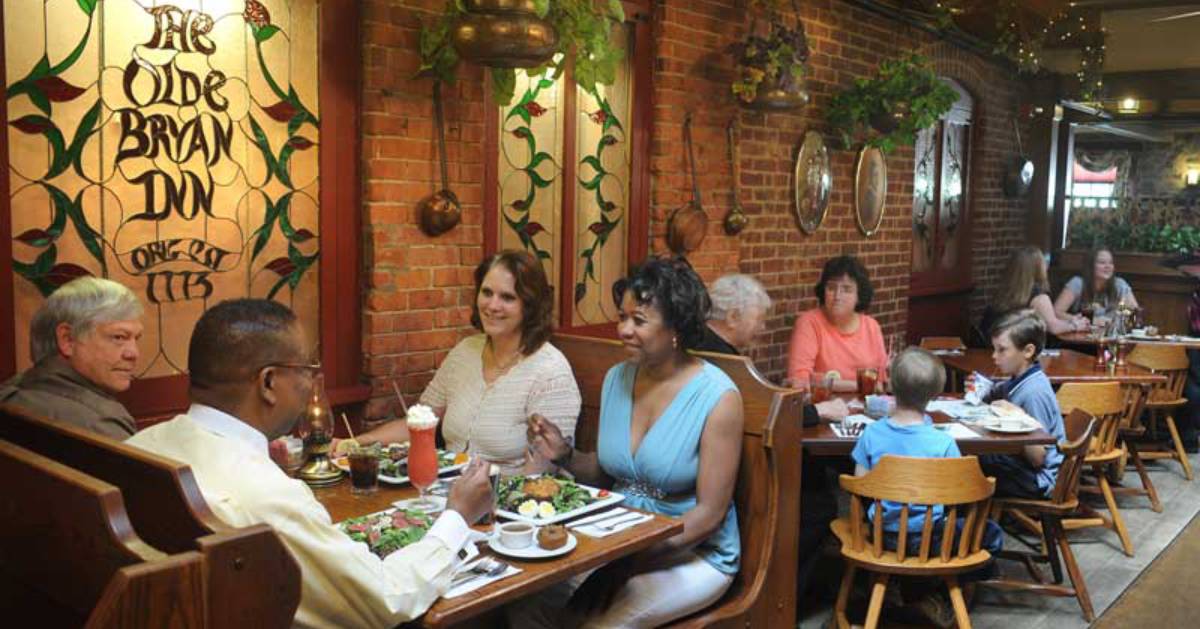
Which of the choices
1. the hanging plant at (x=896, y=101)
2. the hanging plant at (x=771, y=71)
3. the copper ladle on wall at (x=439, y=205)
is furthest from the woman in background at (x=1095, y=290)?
the copper ladle on wall at (x=439, y=205)

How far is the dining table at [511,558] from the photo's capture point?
2.12 m

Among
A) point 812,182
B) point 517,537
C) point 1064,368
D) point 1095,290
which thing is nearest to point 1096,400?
point 1064,368

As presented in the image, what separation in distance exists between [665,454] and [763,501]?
38 centimetres

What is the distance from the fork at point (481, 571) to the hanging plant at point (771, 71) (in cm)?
356

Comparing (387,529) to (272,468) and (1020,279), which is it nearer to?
(272,468)

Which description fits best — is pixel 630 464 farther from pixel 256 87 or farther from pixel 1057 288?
pixel 1057 288

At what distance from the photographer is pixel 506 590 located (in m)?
2.19

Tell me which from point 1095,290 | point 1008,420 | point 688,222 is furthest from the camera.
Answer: point 1095,290

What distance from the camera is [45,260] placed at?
302 cm

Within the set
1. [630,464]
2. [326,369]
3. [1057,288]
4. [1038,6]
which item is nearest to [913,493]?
[630,464]

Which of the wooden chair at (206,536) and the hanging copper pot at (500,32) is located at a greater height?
the hanging copper pot at (500,32)

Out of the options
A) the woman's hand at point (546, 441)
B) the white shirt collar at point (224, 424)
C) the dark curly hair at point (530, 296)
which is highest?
the dark curly hair at point (530, 296)

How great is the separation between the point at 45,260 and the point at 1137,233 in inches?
556

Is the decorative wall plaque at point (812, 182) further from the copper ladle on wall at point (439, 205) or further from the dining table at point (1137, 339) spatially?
the copper ladle on wall at point (439, 205)
